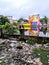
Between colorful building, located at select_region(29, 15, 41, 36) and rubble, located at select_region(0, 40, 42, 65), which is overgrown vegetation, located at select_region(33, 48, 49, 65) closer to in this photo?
rubble, located at select_region(0, 40, 42, 65)

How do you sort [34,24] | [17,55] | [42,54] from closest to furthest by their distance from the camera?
1. [17,55]
2. [42,54]
3. [34,24]

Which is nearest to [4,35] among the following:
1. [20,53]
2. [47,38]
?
[47,38]

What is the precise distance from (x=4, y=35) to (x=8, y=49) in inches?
125

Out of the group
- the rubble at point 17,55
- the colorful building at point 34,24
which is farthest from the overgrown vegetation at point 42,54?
the colorful building at point 34,24

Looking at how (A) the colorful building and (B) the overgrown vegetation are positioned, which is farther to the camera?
(A) the colorful building

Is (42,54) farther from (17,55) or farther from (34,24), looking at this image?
(34,24)

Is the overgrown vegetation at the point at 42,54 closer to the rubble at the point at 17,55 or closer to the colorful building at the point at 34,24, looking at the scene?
the rubble at the point at 17,55

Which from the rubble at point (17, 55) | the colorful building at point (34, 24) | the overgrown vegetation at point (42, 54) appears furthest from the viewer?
the colorful building at point (34, 24)

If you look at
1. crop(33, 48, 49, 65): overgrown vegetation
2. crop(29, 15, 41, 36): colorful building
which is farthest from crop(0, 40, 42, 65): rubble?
crop(29, 15, 41, 36): colorful building

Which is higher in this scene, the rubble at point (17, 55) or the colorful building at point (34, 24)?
the colorful building at point (34, 24)

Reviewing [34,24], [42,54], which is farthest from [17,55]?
[34,24]

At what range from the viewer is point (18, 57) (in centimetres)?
708

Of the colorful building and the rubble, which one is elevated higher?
the colorful building

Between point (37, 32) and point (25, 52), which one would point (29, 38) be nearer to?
point (37, 32)
